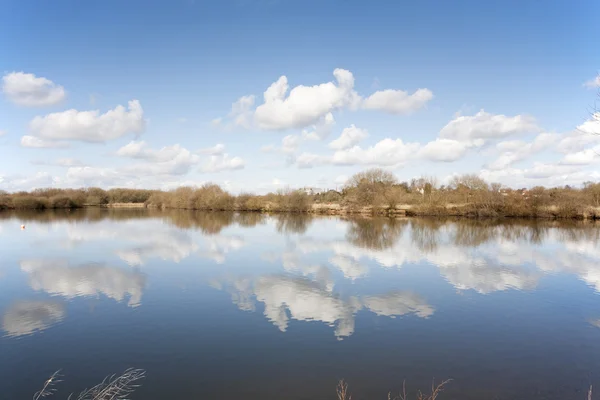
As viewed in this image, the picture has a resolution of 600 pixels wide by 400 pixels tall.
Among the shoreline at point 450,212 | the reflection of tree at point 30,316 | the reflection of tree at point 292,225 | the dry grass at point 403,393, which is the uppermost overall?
the shoreline at point 450,212

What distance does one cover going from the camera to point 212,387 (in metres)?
6.06

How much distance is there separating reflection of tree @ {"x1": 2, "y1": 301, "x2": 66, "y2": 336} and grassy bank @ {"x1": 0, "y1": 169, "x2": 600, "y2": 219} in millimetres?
44591

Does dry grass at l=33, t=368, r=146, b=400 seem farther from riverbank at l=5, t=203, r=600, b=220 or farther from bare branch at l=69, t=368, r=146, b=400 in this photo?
riverbank at l=5, t=203, r=600, b=220

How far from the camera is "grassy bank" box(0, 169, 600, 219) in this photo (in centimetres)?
4519

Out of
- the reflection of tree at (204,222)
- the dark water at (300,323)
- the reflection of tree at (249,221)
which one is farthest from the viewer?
the reflection of tree at (249,221)

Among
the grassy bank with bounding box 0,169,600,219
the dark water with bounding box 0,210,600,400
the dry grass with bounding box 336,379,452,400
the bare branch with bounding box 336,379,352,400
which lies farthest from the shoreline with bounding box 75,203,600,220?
the bare branch with bounding box 336,379,352,400

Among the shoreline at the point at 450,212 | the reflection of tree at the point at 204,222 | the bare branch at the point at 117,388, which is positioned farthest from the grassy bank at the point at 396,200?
the bare branch at the point at 117,388

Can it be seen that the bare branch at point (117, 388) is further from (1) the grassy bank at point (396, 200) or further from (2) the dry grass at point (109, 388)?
(1) the grassy bank at point (396, 200)

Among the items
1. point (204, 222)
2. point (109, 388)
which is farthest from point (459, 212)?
point (109, 388)

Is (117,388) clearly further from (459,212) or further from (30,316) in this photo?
(459,212)

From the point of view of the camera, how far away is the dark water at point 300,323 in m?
6.32

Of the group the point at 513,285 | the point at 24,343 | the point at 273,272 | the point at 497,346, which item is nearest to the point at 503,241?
the point at 513,285

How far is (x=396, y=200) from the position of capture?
5066 centimetres

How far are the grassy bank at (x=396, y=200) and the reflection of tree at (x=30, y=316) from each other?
4459cm
